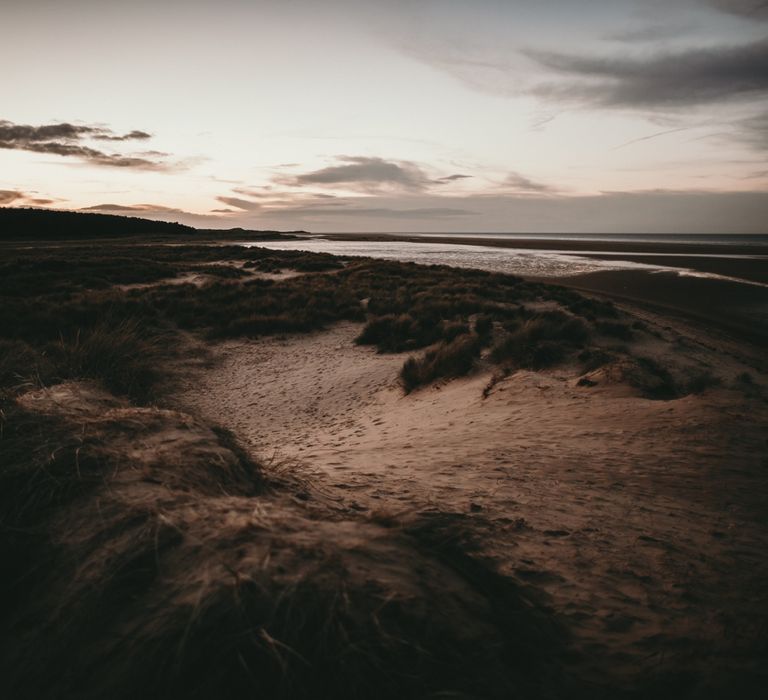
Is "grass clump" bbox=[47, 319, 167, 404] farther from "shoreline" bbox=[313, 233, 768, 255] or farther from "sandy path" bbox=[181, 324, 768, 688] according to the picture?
"shoreline" bbox=[313, 233, 768, 255]

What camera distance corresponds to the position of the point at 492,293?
17.4 metres

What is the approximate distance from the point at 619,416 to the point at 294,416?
A: 15.5ft

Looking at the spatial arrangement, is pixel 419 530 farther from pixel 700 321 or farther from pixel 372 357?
pixel 700 321

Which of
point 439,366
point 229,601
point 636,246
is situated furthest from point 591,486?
point 636,246

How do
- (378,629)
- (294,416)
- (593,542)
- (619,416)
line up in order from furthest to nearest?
(294,416) < (619,416) < (593,542) < (378,629)

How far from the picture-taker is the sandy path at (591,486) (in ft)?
6.41

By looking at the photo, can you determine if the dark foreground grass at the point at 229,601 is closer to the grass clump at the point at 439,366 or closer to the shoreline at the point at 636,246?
the grass clump at the point at 439,366

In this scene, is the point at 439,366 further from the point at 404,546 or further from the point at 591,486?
the point at 404,546

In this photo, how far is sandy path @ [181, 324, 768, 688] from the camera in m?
1.95

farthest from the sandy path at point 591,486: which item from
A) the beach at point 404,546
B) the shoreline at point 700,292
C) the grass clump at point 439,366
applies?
the shoreline at point 700,292

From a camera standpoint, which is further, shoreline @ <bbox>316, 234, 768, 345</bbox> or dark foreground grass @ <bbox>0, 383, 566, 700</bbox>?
shoreline @ <bbox>316, 234, 768, 345</bbox>

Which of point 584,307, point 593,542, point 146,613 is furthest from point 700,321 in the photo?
point 146,613

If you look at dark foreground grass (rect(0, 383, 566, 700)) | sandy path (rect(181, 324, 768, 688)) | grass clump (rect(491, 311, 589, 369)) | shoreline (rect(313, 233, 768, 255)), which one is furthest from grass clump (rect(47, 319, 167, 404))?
shoreline (rect(313, 233, 768, 255))

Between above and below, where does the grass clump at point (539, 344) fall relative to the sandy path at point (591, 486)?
above
